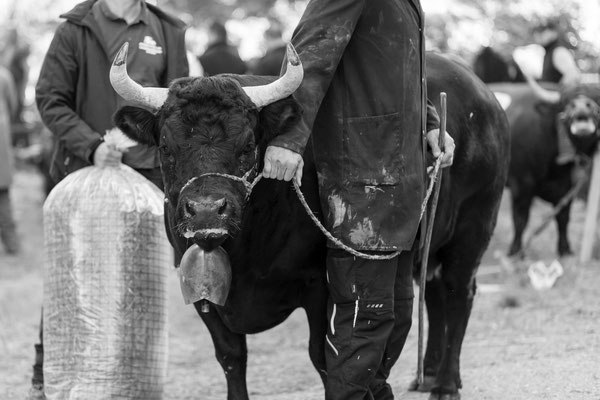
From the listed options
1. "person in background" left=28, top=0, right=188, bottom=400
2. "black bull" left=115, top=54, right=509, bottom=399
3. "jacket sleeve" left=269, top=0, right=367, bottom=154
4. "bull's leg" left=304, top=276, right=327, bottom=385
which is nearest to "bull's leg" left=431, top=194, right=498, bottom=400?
"black bull" left=115, top=54, right=509, bottom=399

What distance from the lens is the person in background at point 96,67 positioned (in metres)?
5.46

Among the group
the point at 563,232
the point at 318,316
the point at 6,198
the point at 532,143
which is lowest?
the point at 6,198

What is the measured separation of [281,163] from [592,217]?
7119 mm

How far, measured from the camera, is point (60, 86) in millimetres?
5488

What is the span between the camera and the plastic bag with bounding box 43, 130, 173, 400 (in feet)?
17.1

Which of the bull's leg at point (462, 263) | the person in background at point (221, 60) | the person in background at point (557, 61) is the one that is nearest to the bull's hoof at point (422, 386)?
the bull's leg at point (462, 263)

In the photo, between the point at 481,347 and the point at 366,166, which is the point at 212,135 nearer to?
the point at 366,166

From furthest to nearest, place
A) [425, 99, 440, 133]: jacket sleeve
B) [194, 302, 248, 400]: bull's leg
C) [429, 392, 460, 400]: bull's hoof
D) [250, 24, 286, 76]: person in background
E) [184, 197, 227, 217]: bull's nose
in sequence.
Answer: [250, 24, 286, 76]: person in background
[429, 392, 460, 400]: bull's hoof
[194, 302, 248, 400]: bull's leg
[425, 99, 440, 133]: jacket sleeve
[184, 197, 227, 217]: bull's nose

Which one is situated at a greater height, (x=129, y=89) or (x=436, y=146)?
(x=129, y=89)

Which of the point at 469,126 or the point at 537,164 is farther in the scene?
the point at 537,164

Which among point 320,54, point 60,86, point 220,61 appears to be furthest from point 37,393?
point 220,61

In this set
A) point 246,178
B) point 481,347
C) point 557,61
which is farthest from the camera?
point 557,61

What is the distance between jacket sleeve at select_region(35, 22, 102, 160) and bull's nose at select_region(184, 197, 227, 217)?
168 centimetres

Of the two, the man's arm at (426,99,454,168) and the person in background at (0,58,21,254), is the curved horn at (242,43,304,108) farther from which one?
the person in background at (0,58,21,254)
